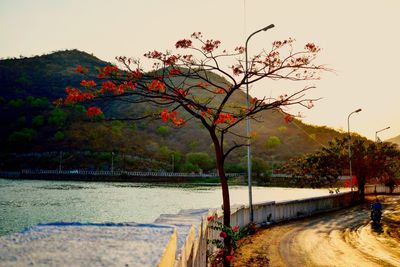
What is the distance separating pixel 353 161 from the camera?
48.1 m

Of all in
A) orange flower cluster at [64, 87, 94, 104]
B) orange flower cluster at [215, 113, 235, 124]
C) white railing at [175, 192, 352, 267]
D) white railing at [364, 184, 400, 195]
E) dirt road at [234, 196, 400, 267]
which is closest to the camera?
orange flower cluster at [64, 87, 94, 104]

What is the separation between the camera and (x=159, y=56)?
11625mm

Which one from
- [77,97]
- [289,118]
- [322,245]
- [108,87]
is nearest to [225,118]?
[289,118]

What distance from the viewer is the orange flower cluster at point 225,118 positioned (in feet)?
37.9

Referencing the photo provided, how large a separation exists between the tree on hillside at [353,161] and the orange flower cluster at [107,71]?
1658 inches

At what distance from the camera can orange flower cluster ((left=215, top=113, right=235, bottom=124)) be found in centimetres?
1155

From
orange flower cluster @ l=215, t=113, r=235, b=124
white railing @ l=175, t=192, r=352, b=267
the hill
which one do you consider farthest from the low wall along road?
the hill

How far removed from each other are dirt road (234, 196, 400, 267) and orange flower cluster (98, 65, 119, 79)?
771 cm

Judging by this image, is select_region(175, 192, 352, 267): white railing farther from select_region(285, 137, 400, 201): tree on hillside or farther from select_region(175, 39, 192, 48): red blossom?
select_region(285, 137, 400, 201): tree on hillside

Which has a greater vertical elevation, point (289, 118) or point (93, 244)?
point (289, 118)

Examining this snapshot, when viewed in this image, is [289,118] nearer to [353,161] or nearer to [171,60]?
A: [171,60]

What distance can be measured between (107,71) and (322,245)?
40.3 ft

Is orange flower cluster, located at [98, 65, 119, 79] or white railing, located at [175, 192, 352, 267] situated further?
white railing, located at [175, 192, 352, 267]

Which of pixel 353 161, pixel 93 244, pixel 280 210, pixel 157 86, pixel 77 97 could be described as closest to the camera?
pixel 93 244
